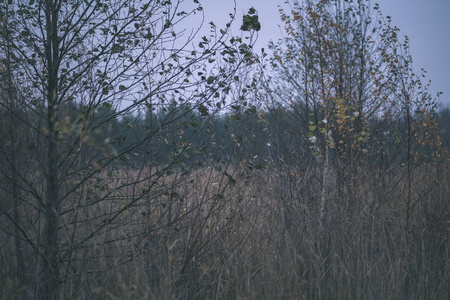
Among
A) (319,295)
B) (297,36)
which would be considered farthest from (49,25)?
(297,36)

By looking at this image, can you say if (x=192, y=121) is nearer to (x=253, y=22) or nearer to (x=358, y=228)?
(x=253, y=22)

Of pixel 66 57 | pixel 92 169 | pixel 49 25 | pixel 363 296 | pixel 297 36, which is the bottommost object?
pixel 363 296

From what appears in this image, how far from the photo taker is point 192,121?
319 cm

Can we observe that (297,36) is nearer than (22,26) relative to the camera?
No

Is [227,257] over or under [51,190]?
under

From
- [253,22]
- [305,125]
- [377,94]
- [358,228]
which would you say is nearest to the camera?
[253,22]

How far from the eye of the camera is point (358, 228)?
4164 millimetres

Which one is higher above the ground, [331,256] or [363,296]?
[331,256]

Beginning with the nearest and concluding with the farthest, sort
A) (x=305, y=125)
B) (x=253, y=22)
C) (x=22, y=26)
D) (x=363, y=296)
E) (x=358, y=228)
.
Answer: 1. (x=253, y=22)
2. (x=22, y=26)
3. (x=363, y=296)
4. (x=358, y=228)
5. (x=305, y=125)

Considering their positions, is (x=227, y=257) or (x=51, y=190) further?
(x=227, y=257)

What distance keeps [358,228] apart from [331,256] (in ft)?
1.60

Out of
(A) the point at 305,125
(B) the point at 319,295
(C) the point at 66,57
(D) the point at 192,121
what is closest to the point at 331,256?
(B) the point at 319,295

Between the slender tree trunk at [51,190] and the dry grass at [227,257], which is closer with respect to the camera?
the slender tree trunk at [51,190]

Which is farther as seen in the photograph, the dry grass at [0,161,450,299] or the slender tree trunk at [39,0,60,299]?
the dry grass at [0,161,450,299]
